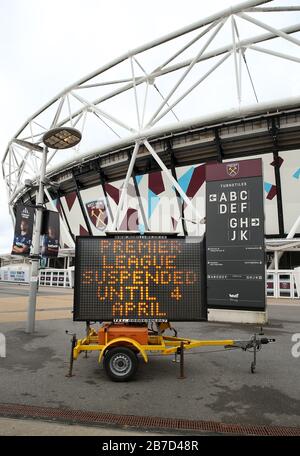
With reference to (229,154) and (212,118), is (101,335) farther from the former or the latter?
(229,154)

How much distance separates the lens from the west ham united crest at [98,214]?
3537 cm

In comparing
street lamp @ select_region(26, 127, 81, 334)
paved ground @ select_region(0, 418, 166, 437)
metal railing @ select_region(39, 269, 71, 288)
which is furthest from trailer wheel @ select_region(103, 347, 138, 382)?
metal railing @ select_region(39, 269, 71, 288)

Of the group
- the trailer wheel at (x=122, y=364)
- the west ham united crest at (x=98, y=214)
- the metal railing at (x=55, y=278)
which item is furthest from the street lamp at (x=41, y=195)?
the metal railing at (x=55, y=278)

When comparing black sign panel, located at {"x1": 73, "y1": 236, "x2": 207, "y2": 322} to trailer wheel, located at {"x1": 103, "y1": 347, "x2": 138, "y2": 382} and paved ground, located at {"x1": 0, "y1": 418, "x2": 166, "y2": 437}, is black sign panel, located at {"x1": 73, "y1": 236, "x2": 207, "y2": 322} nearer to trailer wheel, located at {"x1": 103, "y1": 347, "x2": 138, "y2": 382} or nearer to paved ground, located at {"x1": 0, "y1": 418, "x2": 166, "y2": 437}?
trailer wheel, located at {"x1": 103, "y1": 347, "x2": 138, "y2": 382}

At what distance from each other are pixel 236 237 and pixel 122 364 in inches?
301

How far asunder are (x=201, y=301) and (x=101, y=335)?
203cm

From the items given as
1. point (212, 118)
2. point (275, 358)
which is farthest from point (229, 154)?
point (275, 358)

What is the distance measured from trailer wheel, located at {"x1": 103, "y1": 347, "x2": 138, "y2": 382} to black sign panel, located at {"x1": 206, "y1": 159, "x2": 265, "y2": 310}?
275 inches

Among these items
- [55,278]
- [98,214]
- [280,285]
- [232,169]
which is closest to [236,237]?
[232,169]

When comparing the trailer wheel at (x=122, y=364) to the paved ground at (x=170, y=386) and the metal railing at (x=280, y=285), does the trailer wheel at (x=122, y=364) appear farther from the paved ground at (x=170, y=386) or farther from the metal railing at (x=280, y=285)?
the metal railing at (x=280, y=285)

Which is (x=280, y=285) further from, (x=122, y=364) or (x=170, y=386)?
(x=122, y=364)

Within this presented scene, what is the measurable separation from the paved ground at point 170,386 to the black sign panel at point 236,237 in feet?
10.5

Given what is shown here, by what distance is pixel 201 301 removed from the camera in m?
6.51
